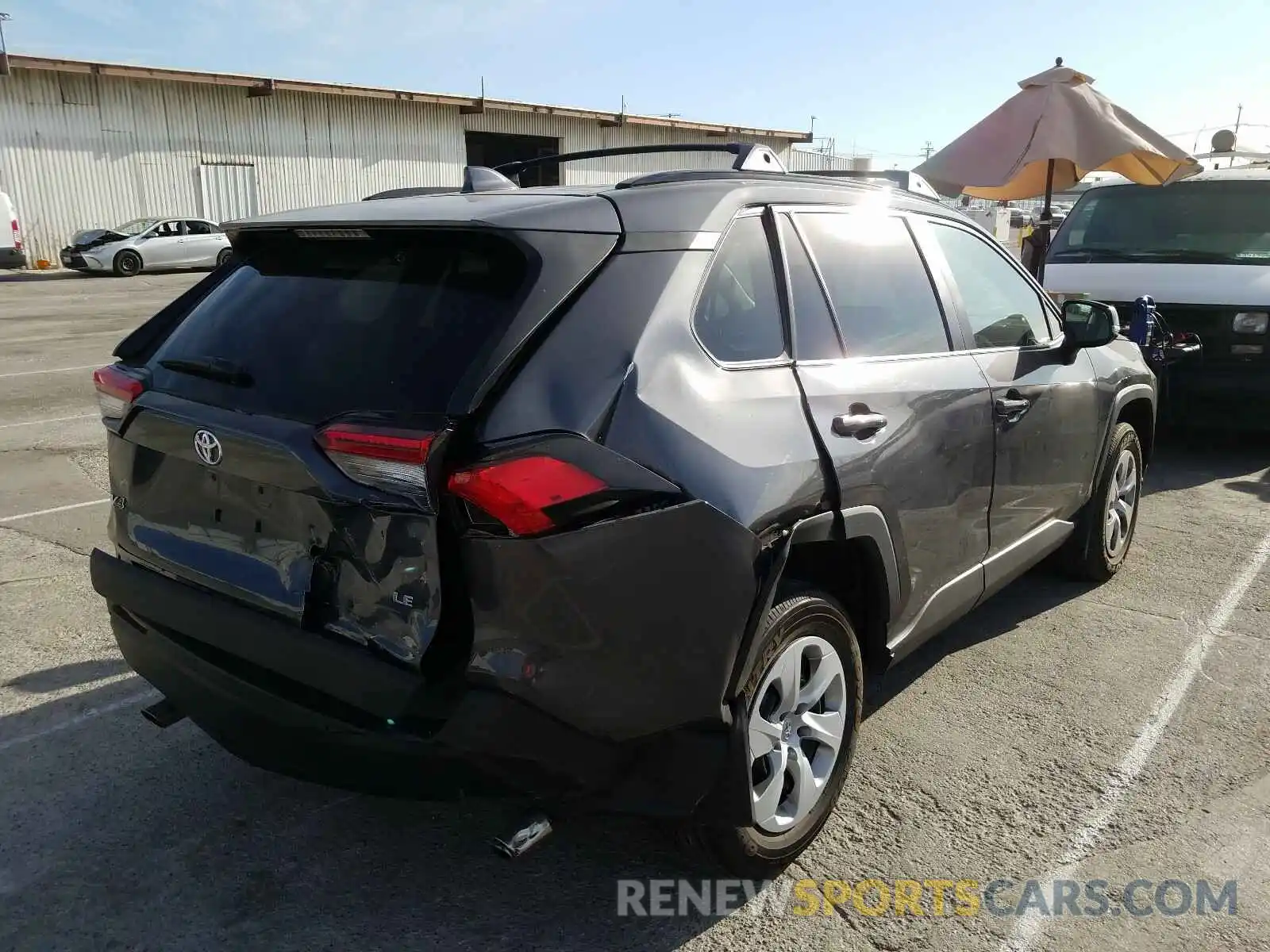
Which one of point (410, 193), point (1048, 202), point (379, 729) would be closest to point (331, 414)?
point (379, 729)

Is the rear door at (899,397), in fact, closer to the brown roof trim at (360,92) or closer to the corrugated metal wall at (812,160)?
the brown roof trim at (360,92)

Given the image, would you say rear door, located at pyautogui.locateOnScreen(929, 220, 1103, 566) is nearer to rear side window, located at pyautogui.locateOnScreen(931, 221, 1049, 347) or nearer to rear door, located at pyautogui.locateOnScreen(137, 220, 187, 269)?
rear side window, located at pyautogui.locateOnScreen(931, 221, 1049, 347)

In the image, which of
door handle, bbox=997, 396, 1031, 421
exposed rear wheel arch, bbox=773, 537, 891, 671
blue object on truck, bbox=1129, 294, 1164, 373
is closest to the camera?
exposed rear wheel arch, bbox=773, 537, 891, 671

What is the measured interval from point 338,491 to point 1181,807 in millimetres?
2615

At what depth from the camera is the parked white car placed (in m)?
25.9

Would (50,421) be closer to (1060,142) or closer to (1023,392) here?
(1023,392)

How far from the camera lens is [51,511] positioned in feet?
19.4

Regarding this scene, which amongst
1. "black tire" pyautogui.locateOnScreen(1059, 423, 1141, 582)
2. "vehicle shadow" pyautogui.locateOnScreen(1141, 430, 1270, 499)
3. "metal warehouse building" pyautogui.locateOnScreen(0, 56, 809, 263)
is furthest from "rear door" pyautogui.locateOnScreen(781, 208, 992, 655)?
"metal warehouse building" pyautogui.locateOnScreen(0, 56, 809, 263)

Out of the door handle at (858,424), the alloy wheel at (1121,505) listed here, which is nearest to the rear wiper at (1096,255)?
the alloy wheel at (1121,505)

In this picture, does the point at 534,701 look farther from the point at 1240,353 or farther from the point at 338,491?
the point at 1240,353

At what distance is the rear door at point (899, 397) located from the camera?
9.46 feet

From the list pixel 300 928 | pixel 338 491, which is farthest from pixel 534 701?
pixel 300 928

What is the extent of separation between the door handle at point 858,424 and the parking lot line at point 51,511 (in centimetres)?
486

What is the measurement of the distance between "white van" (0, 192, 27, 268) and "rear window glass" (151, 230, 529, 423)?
24041 mm
